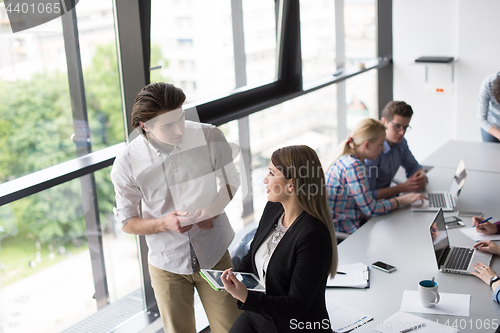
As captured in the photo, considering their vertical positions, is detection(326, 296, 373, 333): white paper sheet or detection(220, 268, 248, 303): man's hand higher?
detection(220, 268, 248, 303): man's hand

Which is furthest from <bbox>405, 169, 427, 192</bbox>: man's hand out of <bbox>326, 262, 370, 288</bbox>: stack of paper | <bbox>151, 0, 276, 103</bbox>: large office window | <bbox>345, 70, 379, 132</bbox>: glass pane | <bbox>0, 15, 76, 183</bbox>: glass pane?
<bbox>345, 70, 379, 132</bbox>: glass pane

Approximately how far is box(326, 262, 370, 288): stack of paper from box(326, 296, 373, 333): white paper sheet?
159 millimetres

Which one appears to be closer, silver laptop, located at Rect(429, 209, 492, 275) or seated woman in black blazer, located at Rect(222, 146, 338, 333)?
seated woman in black blazer, located at Rect(222, 146, 338, 333)

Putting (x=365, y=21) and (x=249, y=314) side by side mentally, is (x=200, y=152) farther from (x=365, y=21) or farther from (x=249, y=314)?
(x=365, y=21)

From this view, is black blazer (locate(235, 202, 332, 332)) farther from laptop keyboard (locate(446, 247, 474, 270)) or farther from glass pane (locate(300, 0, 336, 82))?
glass pane (locate(300, 0, 336, 82))

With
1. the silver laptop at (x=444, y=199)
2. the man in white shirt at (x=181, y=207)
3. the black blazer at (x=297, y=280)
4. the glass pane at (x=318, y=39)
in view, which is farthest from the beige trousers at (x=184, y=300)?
the glass pane at (x=318, y=39)

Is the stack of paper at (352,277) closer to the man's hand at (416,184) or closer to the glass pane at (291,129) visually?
the man's hand at (416,184)

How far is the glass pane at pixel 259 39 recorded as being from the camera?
416 centimetres

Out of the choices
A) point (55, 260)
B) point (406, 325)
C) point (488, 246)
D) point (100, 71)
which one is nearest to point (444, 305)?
point (406, 325)

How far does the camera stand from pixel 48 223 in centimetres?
278

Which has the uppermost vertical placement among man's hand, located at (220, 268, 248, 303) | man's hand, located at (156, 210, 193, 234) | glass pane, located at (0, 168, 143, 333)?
man's hand, located at (156, 210, 193, 234)

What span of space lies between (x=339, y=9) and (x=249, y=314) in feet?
15.9

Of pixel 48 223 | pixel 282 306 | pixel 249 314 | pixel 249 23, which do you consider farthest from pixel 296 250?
pixel 249 23

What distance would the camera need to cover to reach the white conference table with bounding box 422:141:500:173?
3.98 metres
